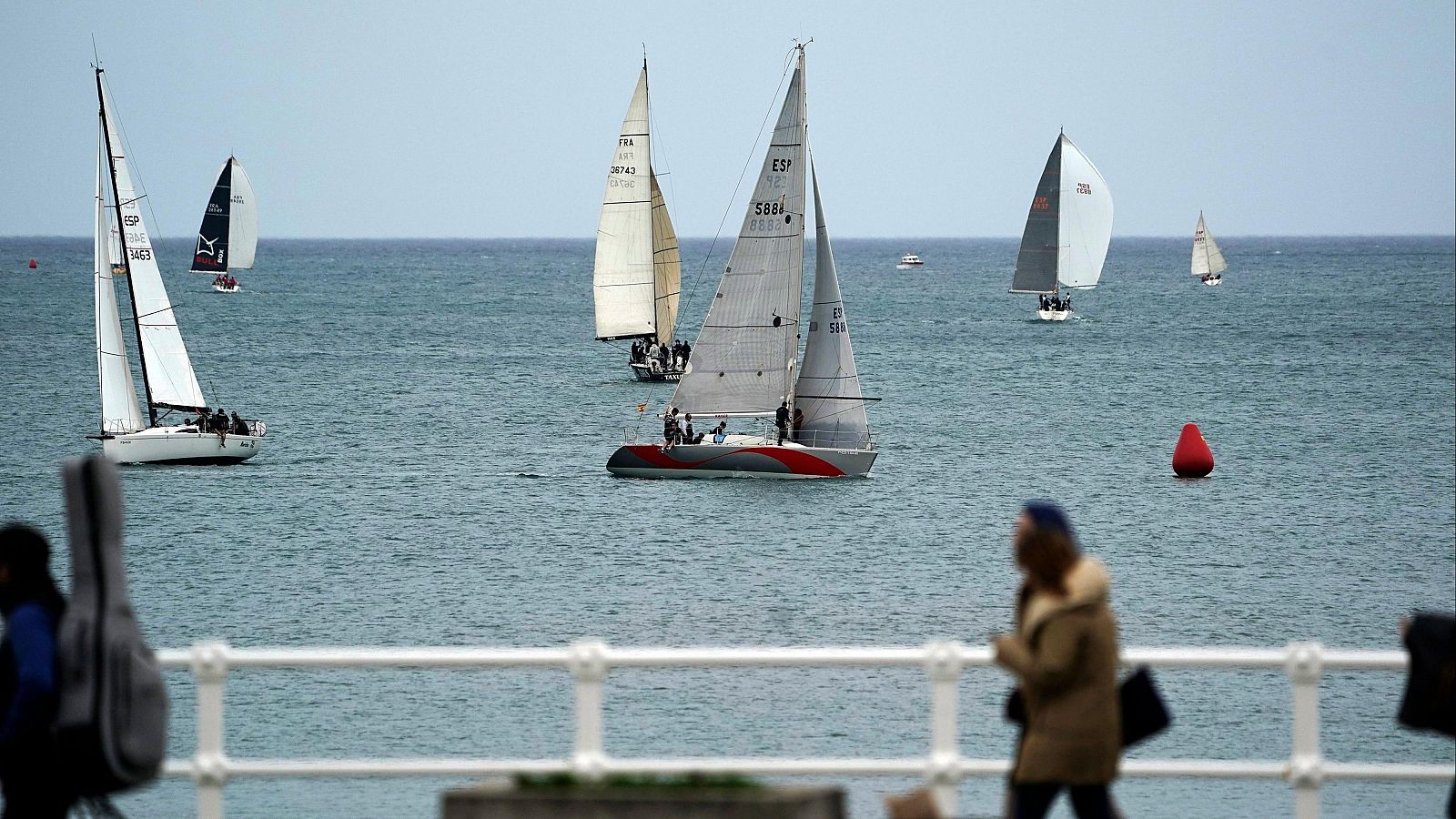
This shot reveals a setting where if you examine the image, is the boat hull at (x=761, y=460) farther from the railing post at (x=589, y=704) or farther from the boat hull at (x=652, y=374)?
the railing post at (x=589, y=704)

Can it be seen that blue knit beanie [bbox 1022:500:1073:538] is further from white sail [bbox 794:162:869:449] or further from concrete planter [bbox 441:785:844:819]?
white sail [bbox 794:162:869:449]

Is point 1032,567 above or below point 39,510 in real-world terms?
above

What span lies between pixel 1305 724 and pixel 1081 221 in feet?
460

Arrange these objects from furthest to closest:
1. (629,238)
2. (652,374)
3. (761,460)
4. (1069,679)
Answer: (652,374), (629,238), (761,460), (1069,679)

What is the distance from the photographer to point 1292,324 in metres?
141

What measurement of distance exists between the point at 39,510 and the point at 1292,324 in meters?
114

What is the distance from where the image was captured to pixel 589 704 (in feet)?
23.9

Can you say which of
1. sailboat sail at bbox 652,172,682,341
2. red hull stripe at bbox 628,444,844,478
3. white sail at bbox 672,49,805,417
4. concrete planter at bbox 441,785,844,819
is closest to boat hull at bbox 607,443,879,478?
red hull stripe at bbox 628,444,844,478

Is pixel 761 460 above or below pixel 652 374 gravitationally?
below

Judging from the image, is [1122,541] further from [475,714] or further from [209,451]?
[209,451]

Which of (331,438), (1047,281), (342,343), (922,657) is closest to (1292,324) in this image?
(1047,281)

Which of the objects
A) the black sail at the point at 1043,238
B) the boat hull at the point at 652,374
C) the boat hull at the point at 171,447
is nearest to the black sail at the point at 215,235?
the black sail at the point at 1043,238

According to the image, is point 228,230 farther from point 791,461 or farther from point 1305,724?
point 1305,724

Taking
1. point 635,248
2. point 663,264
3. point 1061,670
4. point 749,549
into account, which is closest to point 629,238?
point 635,248
